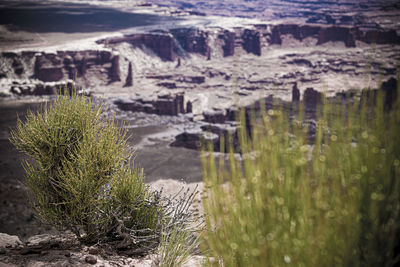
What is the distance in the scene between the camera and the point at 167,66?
6088 cm

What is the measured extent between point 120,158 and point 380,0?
320 ft

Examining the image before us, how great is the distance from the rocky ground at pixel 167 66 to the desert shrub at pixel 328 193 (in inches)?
114

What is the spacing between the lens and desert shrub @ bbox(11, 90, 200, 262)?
3.94m

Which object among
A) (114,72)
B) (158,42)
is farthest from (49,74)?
(158,42)

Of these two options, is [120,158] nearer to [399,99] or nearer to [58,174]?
[58,174]

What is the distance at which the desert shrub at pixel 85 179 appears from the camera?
155 inches

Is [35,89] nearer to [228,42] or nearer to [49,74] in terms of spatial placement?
[49,74]

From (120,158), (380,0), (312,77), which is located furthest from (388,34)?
(120,158)

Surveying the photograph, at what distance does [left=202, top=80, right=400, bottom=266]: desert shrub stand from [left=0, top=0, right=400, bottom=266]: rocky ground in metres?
2.91

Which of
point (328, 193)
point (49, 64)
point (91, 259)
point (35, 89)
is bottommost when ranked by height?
point (35, 89)

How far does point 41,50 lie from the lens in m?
42.4

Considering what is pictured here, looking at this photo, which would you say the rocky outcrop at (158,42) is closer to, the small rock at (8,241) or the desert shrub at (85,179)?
the small rock at (8,241)

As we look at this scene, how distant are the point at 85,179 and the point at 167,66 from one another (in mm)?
58646

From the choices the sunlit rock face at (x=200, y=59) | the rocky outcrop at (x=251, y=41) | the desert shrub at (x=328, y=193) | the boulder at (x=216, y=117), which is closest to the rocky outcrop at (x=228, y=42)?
the sunlit rock face at (x=200, y=59)
